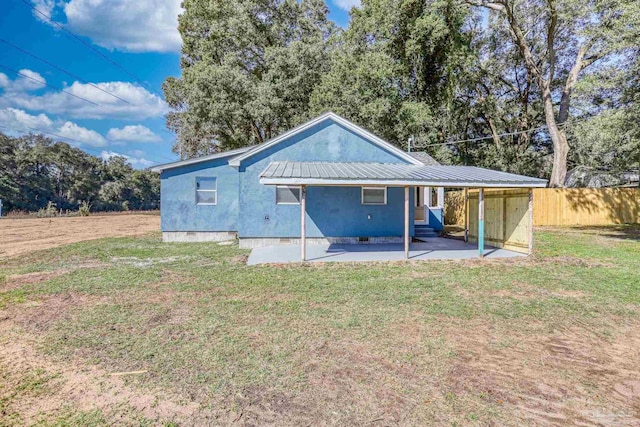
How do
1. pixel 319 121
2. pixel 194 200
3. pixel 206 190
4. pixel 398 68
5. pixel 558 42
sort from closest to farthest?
pixel 319 121
pixel 194 200
pixel 206 190
pixel 398 68
pixel 558 42

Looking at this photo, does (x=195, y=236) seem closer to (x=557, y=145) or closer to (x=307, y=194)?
(x=307, y=194)

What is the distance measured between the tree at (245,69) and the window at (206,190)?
36.9 ft

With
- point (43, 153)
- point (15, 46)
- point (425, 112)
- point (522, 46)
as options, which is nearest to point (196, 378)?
point (425, 112)

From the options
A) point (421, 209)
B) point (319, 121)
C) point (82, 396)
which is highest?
point (319, 121)

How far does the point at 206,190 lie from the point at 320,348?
10.9m

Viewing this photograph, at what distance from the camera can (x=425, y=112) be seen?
21.8 meters

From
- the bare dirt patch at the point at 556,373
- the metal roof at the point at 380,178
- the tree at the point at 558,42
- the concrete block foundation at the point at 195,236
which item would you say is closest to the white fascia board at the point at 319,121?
the metal roof at the point at 380,178

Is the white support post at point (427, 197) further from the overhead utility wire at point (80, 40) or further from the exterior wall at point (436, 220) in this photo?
the overhead utility wire at point (80, 40)

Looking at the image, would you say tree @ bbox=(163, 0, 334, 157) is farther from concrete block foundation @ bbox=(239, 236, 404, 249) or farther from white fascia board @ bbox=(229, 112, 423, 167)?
concrete block foundation @ bbox=(239, 236, 404, 249)

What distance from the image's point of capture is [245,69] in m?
27.4

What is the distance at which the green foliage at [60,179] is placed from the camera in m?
37.5

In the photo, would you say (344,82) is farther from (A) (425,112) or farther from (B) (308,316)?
(B) (308,316)

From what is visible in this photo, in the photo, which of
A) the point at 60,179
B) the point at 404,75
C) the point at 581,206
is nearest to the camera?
the point at 581,206

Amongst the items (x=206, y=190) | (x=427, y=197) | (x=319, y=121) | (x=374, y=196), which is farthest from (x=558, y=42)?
(x=206, y=190)
